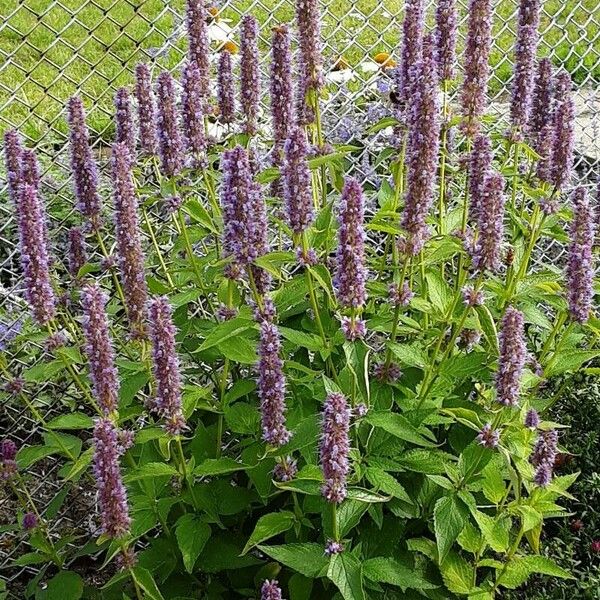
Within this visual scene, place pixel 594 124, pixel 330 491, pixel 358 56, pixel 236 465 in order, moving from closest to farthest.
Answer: pixel 330 491 < pixel 236 465 < pixel 594 124 < pixel 358 56

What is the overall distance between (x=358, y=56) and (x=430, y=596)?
455 cm

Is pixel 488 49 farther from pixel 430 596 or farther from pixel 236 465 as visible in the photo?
pixel 430 596

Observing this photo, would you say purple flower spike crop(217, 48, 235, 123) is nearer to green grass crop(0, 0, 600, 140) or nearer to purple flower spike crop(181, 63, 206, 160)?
purple flower spike crop(181, 63, 206, 160)

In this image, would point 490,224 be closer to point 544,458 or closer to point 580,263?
point 580,263

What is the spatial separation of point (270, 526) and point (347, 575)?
0.29 meters

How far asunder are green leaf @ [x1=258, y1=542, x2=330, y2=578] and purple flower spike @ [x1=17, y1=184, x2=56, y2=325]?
0.94m

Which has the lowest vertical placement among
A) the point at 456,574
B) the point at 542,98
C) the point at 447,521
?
the point at 456,574

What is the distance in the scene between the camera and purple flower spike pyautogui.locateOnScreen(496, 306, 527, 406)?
2.54 m

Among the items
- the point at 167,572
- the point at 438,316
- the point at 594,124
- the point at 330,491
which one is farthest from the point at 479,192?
the point at 594,124

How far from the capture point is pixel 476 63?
3121mm

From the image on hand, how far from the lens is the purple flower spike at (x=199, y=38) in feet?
10.5

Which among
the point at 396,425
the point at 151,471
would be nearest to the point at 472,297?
the point at 396,425

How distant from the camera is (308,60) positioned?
124 inches

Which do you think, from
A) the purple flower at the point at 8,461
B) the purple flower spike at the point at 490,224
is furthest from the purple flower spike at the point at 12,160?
the purple flower spike at the point at 490,224
